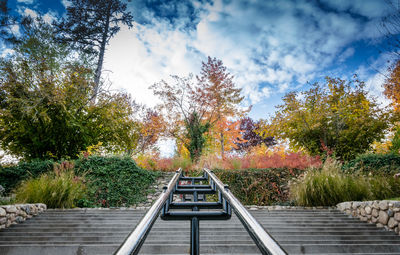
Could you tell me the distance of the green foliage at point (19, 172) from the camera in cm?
662

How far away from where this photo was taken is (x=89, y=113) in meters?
9.48

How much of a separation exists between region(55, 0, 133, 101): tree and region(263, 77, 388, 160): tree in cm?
1200

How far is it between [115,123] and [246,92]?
30.9ft

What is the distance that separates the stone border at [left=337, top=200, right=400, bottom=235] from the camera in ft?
10.6

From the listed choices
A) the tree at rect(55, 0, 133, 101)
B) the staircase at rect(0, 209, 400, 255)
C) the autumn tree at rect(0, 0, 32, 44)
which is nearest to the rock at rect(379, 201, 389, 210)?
the staircase at rect(0, 209, 400, 255)

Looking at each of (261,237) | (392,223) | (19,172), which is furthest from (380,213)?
(19,172)

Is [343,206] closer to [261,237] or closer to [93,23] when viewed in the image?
[261,237]

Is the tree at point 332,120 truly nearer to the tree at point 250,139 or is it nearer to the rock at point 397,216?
the rock at point 397,216

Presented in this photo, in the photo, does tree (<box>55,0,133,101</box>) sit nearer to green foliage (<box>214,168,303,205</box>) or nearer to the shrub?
green foliage (<box>214,168,303,205</box>)

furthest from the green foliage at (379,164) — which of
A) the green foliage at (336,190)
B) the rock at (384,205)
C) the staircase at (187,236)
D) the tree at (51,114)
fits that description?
the tree at (51,114)

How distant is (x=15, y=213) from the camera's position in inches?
141

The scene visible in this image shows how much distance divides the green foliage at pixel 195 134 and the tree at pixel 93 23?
682 centimetres

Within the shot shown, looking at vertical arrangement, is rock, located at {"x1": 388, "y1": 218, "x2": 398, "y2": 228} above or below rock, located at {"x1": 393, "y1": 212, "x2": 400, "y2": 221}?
below

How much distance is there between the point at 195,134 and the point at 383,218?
989 cm
